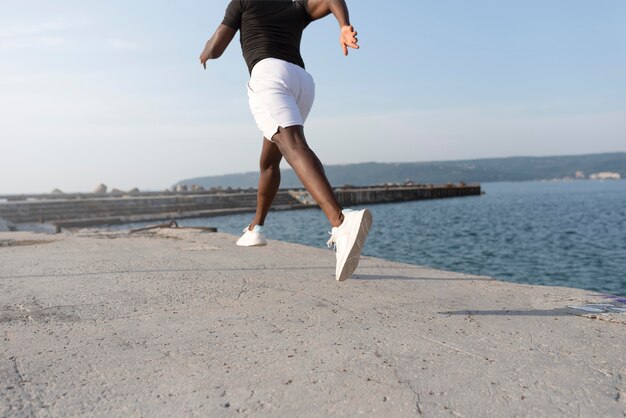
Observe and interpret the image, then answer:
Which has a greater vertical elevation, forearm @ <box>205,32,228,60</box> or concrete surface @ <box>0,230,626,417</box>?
forearm @ <box>205,32,228,60</box>

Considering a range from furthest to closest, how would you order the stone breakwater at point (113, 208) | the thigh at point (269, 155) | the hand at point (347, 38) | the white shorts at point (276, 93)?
the stone breakwater at point (113, 208) < the thigh at point (269, 155) < the white shorts at point (276, 93) < the hand at point (347, 38)

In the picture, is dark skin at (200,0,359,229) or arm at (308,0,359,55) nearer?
arm at (308,0,359,55)

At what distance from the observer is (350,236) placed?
251 cm

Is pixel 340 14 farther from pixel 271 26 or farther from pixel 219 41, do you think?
pixel 219 41

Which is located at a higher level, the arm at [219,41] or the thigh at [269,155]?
the arm at [219,41]

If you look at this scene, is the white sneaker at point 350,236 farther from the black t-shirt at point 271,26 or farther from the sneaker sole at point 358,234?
the black t-shirt at point 271,26

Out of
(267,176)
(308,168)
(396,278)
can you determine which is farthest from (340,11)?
(396,278)

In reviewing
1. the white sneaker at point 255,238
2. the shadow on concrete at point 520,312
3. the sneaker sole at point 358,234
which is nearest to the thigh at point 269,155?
the white sneaker at point 255,238

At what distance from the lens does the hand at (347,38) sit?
2432 millimetres

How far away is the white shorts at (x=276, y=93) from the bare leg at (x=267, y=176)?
0.72 m

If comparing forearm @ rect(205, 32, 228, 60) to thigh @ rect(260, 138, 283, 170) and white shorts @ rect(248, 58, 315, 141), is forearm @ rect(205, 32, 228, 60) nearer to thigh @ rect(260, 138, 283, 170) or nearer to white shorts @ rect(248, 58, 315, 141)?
white shorts @ rect(248, 58, 315, 141)

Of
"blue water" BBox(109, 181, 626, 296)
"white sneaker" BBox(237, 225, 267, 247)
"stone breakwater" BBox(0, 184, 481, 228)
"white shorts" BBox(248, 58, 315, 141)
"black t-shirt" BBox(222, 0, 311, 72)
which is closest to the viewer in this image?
"white shorts" BBox(248, 58, 315, 141)

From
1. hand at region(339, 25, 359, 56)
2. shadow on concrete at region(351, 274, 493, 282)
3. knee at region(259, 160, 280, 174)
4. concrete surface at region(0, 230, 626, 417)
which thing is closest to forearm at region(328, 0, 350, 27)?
hand at region(339, 25, 359, 56)

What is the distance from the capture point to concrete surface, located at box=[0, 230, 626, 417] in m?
1.52
